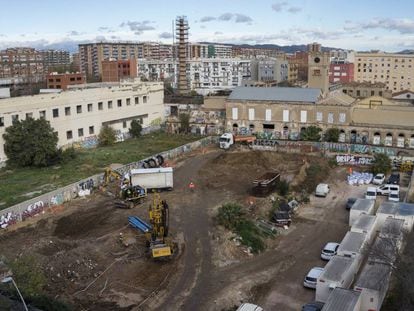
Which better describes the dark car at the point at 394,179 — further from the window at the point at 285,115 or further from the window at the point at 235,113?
the window at the point at 235,113

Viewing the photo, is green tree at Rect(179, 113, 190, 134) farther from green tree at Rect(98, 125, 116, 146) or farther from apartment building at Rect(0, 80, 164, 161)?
green tree at Rect(98, 125, 116, 146)

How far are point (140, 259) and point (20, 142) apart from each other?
22783 mm

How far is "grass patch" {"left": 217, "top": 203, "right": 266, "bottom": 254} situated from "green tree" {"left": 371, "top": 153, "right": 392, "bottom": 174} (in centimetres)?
1607

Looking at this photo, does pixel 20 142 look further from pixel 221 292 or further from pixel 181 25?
pixel 181 25

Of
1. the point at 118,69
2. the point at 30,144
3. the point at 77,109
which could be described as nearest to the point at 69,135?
the point at 77,109

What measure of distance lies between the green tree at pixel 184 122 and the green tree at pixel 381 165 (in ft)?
79.7

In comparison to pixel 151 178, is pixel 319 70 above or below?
above

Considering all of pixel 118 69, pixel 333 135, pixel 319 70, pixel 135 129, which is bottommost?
pixel 333 135

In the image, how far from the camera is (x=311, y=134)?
165 ft

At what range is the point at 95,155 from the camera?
150ft

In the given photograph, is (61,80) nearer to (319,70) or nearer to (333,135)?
(319,70)

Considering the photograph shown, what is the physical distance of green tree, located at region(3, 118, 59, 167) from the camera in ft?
135

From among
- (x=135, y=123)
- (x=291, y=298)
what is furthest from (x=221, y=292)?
(x=135, y=123)

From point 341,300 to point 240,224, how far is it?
35.1 feet
